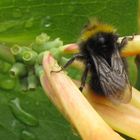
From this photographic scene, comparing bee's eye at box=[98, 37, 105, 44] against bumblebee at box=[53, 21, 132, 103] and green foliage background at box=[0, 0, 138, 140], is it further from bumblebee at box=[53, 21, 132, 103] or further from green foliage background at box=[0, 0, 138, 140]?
green foliage background at box=[0, 0, 138, 140]

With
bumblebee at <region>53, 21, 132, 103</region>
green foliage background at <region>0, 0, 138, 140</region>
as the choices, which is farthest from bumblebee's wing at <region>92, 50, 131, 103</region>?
green foliage background at <region>0, 0, 138, 140</region>

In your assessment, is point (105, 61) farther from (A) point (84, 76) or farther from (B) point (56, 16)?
(B) point (56, 16)

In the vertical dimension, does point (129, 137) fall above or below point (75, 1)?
below

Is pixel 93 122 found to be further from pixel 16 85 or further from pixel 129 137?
pixel 16 85

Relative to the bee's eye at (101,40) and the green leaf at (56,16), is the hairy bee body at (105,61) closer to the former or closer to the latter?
the bee's eye at (101,40)

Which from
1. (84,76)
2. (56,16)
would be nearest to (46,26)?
(56,16)

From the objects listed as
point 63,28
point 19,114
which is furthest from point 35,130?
point 63,28

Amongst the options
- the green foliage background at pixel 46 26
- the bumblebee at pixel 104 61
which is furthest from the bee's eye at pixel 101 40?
the green foliage background at pixel 46 26
